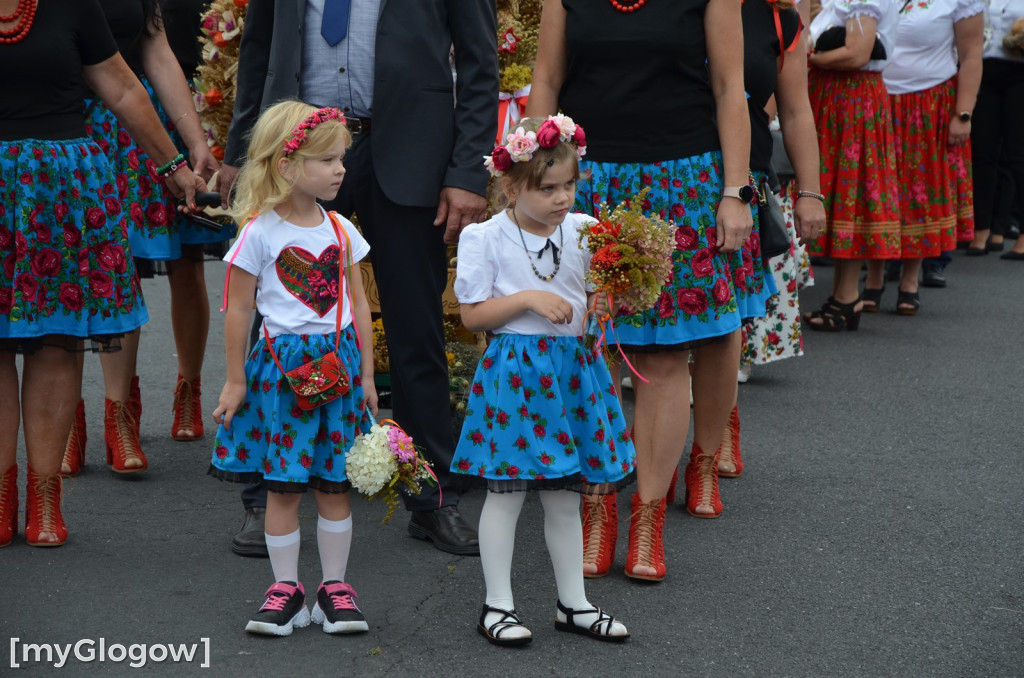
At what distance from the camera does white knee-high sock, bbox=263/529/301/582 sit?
351cm

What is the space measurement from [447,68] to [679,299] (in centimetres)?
109

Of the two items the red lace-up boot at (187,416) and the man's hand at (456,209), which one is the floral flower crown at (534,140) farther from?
the red lace-up boot at (187,416)

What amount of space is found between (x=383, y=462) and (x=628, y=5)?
5.26 feet

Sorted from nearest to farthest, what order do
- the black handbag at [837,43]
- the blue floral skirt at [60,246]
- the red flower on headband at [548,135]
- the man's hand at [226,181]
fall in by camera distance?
the red flower on headband at [548,135], the blue floral skirt at [60,246], the man's hand at [226,181], the black handbag at [837,43]

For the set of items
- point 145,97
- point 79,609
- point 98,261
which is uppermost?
point 145,97

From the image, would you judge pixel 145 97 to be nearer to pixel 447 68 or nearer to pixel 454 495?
pixel 447 68

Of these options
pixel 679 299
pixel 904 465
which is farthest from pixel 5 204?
pixel 904 465

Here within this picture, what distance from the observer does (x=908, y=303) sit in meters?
8.48

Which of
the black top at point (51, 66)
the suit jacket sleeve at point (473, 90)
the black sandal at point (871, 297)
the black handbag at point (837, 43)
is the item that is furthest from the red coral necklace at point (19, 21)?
the black sandal at point (871, 297)

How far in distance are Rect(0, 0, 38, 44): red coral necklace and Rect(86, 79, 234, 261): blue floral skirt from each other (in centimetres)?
100

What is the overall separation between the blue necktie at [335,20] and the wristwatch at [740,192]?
134 cm

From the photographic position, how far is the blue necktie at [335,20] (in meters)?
4.05

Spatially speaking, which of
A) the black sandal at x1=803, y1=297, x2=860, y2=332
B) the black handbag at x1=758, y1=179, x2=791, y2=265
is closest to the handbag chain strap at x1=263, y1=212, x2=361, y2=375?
the black handbag at x1=758, y1=179, x2=791, y2=265

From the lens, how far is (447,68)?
13.6 ft
